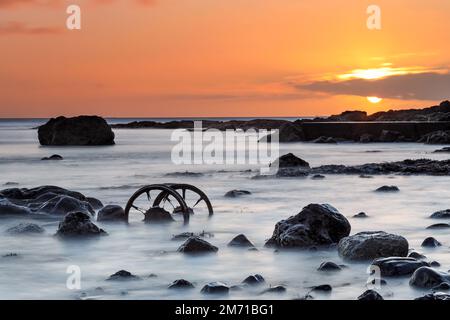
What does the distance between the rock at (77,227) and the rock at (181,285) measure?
12.5 ft

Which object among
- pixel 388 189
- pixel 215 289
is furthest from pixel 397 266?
pixel 388 189

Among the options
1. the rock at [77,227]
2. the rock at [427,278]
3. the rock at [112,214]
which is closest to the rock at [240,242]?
the rock at [77,227]

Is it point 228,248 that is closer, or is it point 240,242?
point 228,248

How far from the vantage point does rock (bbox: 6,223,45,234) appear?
1284 centimetres

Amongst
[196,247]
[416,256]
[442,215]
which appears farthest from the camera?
[442,215]

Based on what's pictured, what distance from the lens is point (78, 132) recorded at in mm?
48719

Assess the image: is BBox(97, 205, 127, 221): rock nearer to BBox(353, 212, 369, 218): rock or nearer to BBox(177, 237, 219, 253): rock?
BBox(177, 237, 219, 253): rock

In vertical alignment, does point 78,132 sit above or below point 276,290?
above

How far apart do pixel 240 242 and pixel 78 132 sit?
38.5 metres

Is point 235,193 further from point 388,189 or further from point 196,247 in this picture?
point 196,247

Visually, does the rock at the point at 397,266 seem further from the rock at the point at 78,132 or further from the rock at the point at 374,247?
the rock at the point at 78,132

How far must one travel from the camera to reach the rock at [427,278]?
8.08 metres
